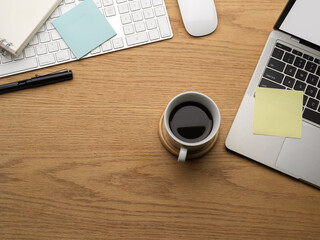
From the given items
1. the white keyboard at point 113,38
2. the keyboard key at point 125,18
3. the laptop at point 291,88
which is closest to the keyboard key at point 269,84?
the laptop at point 291,88

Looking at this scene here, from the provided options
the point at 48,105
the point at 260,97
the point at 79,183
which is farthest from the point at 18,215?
the point at 260,97

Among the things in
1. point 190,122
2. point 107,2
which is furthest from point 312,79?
point 107,2

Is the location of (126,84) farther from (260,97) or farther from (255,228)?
(255,228)

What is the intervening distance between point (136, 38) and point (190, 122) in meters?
0.24

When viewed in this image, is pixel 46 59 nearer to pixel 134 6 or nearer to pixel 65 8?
pixel 65 8

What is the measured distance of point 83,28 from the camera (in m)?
0.70

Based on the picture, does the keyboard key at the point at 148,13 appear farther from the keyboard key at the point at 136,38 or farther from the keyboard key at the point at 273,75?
the keyboard key at the point at 273,75

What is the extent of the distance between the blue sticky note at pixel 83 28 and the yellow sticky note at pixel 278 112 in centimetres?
38

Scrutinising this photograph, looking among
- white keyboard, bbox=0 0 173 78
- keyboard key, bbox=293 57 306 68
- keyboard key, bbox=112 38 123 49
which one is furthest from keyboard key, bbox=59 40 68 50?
keyboard key, bbox=293 57 306 68

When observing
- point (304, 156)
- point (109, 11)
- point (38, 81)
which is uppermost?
point (109, 11)

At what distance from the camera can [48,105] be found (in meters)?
0.69

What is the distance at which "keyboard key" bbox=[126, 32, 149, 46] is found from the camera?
0.70 metres

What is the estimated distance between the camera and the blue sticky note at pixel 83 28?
70 centimetres

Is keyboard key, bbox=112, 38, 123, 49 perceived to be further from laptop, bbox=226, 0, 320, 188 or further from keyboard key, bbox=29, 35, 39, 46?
laptop, bbox=226, 0, 320, 188
